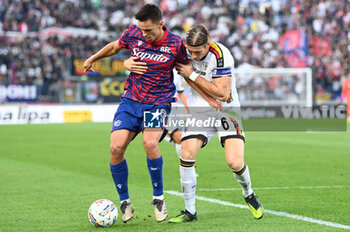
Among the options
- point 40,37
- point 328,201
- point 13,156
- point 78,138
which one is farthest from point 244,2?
point 328,201

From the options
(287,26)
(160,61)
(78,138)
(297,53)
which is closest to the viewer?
(160,61)

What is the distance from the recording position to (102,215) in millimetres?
6016

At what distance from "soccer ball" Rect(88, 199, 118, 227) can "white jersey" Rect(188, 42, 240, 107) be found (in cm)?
147

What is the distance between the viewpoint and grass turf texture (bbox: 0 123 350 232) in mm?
6238

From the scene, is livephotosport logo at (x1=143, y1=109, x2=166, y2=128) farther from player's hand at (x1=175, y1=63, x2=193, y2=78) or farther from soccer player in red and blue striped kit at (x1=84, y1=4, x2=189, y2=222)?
player's hand at (x1=175, y1=63, x2=193, y2=78)

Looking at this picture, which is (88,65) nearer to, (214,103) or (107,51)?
(107,51)

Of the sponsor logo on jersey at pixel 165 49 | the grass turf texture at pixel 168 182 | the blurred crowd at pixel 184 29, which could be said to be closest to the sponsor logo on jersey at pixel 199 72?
the sponsor logo on jersey at pixel 165 49

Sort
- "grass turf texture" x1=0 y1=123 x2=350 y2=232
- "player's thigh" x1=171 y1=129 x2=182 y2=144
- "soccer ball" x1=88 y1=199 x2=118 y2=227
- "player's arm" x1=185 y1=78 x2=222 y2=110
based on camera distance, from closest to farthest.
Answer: "soccer ball" x1=88 y1=199 x2=118 y2=227 → "grass turf texture" x1=0 y1=123 x2=350 y2=232 → "player's arm" x1=185 y1=78 x2=222 y2=110 → "player's thigh" x1=171 y1=129 x2=182 y2=144

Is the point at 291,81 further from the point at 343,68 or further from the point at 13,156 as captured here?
the point at 13,156

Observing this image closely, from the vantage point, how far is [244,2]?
39344 mm

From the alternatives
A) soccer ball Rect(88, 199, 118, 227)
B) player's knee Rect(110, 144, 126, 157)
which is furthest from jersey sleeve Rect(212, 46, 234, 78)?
soccer ball Rect(88, 199, 118, 227)

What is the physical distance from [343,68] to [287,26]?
4771 mm

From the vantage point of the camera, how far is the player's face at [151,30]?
6059 mm

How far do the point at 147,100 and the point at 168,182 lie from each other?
328 centimetres
